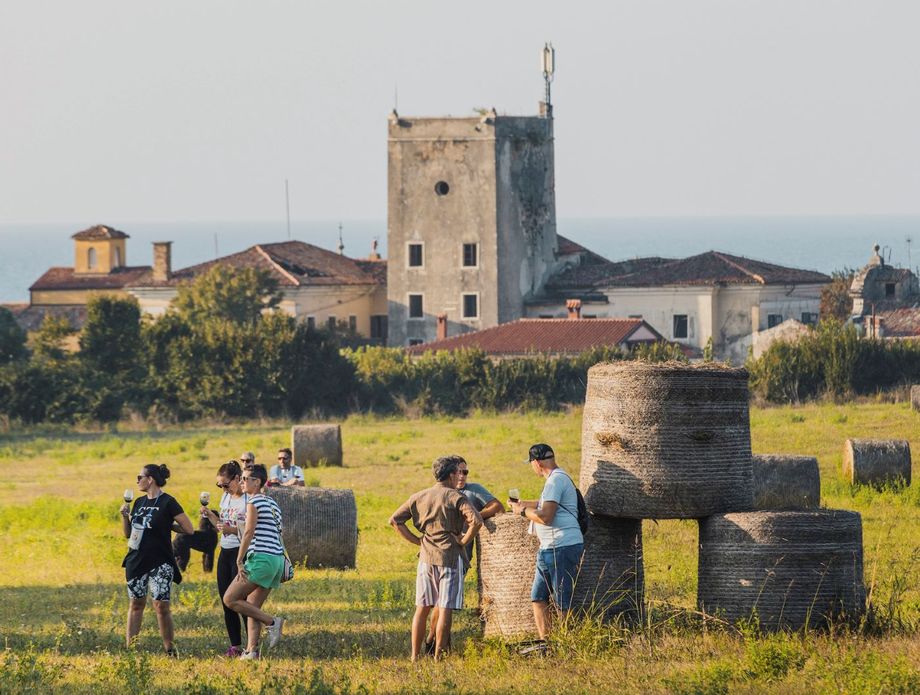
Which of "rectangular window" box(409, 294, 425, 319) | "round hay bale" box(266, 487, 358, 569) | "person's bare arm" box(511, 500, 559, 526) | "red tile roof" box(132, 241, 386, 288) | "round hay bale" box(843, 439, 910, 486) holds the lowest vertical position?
"round hay bale" box(266, 487, 358, 569)

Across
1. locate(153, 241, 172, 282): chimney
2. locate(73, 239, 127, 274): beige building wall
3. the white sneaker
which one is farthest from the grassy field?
locate(73, 239, 127, 274): beige building wall

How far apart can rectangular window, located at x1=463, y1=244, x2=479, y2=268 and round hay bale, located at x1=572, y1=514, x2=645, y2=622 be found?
77.7m

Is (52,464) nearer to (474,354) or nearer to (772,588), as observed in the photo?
(474,354)

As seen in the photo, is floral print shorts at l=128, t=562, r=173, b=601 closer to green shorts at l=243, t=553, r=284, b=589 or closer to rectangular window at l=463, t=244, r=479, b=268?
green shorts at l=243, t=553, r=284, b=589

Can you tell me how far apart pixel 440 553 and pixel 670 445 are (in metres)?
2.06

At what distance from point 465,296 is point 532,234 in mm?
4409

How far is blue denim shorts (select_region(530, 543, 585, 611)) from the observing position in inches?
618

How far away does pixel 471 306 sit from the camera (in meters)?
94.2

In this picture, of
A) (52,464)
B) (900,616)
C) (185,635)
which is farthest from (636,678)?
(52,464)

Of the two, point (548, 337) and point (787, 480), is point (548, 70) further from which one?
point (787, 480)

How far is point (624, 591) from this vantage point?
16.3 metres

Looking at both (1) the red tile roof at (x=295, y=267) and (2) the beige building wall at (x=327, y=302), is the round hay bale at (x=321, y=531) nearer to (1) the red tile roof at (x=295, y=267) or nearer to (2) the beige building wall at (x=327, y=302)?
(2) the beige building wall at (x=327, y=302)

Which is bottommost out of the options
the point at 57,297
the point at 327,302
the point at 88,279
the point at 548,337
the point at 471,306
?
the point at 548,337

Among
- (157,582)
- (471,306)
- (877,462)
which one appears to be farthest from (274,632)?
(471,306)
